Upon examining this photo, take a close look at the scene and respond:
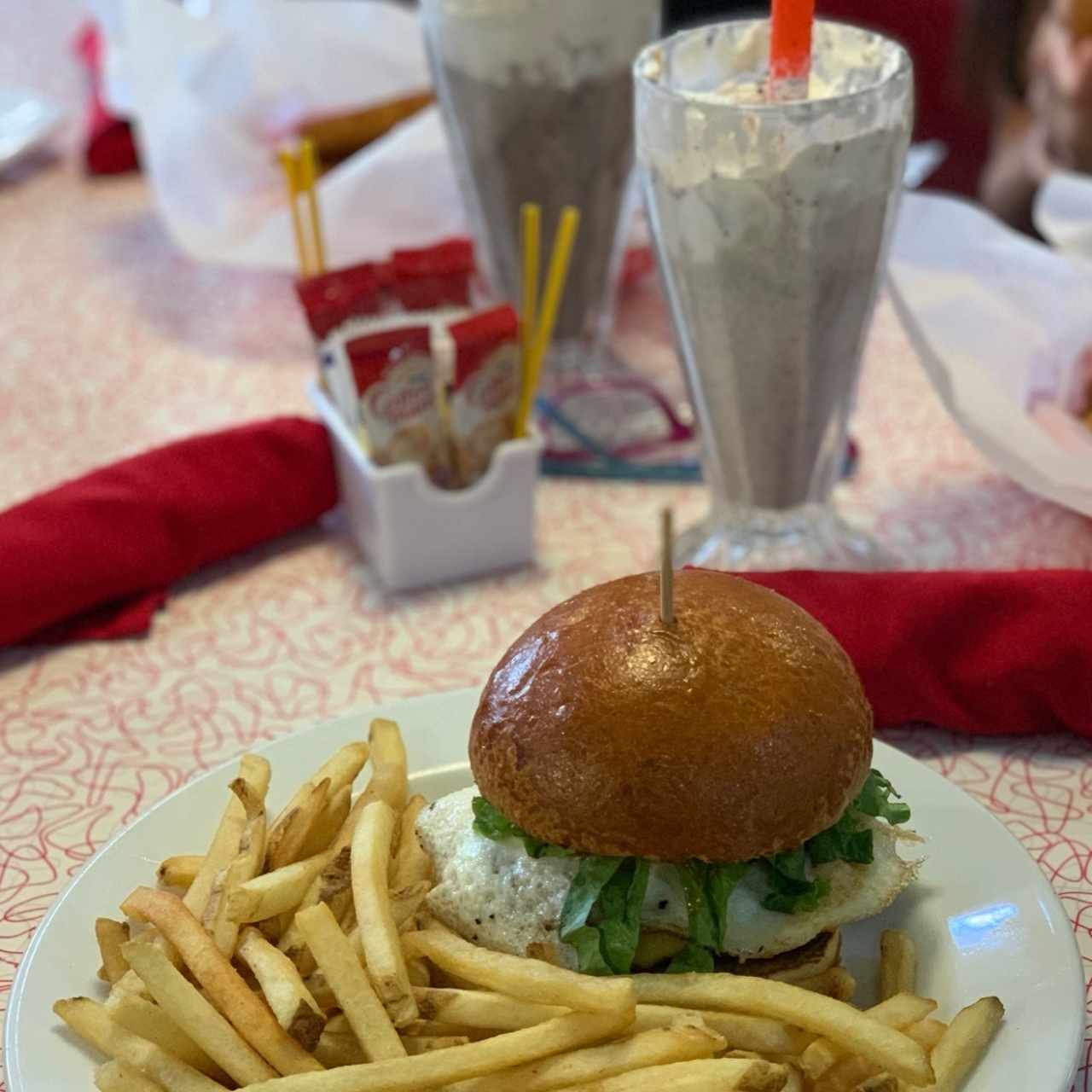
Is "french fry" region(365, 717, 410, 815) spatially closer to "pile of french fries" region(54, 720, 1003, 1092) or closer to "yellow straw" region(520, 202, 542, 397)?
"pile of french fries" region(54, 720, 1003, 1092)

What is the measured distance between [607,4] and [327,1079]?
5.22 ft

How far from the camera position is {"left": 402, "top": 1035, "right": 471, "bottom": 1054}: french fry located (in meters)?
1.07

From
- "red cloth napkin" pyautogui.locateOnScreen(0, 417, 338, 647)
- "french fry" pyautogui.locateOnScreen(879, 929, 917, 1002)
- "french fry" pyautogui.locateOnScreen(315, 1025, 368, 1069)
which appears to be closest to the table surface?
"red cloth napkin" pyautogui.locateOnScreen(0, 417, 338, 647)

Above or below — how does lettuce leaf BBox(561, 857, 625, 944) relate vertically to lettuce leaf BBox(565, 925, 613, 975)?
above

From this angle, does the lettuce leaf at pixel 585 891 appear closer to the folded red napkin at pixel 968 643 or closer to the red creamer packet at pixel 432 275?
the folded red napkin at pixel 968 643

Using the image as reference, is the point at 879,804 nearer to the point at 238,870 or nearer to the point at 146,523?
the point at 238,870

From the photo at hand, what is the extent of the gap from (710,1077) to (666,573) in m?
0.36

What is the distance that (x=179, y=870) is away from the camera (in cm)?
125

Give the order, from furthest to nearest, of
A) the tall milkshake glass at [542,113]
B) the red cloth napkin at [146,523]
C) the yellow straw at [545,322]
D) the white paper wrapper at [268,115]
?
the white paper wrapper at [268,115] < the tall milkshake glass at [542,113] < the yellow straw at [545,322] < the red cloth napkin at [146,523]

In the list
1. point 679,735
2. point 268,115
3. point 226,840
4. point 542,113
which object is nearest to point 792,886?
point 679,735

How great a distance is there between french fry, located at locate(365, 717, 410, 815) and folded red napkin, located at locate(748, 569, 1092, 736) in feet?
1.39

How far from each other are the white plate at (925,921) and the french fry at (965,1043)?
0.01 metres

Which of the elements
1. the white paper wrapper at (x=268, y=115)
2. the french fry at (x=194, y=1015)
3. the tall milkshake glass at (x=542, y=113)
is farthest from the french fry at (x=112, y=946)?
the white paper wrapper at (x=268, y=115)

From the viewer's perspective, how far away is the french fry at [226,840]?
4.00ft
